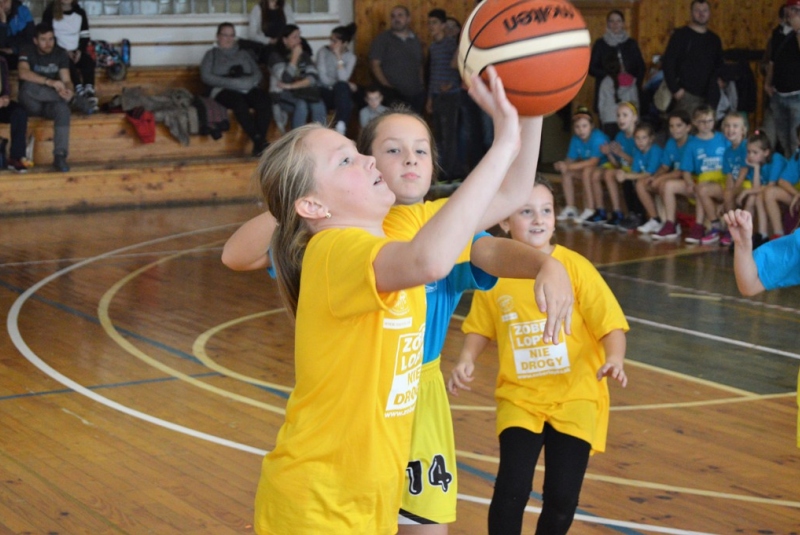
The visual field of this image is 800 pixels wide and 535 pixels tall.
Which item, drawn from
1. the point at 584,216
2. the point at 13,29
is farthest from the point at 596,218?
the point at 13,29

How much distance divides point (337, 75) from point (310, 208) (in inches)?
440

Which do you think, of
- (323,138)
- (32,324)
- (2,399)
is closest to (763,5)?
(32,324)

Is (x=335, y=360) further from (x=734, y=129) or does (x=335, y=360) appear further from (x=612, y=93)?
(x=612, y=93)

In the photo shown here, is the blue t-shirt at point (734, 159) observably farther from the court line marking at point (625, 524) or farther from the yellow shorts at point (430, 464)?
the yellow shorts at point (430, 464)

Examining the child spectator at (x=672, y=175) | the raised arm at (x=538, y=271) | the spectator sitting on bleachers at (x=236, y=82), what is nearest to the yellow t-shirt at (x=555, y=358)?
the raised arm at (x=538, y=271)

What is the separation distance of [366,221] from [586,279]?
4.09 feet

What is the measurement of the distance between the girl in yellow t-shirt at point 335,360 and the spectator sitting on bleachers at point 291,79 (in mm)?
10556

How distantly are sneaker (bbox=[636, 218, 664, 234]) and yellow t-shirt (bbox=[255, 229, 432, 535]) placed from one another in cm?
789

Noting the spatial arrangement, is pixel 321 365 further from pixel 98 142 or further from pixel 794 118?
pixel 98 142

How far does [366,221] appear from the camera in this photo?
209cm

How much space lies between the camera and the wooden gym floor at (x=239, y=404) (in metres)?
3.71

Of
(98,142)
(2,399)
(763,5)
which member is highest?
(763,5)

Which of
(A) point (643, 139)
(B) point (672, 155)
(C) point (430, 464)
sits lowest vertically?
(C) point (430, 464)

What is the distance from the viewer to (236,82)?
41.0 ft
